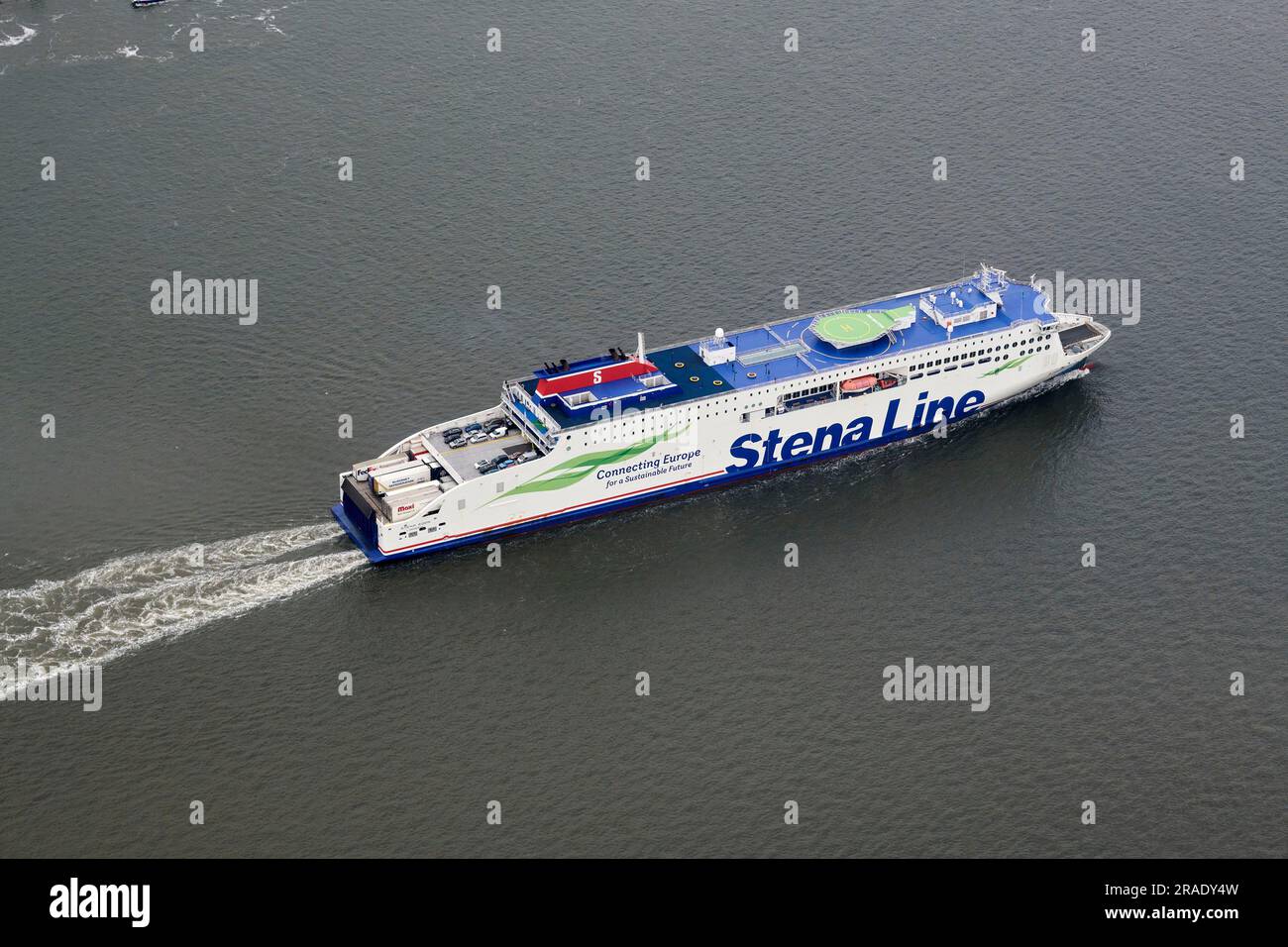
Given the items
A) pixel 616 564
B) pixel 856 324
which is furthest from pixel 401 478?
pixel 856 324

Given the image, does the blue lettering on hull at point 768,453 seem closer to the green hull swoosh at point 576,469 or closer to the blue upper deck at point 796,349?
the green hull swoosh at point 576,469

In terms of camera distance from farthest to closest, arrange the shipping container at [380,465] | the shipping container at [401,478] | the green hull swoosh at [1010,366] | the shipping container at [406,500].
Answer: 1. the green hull swoosh at [1010,366]
2. the shipping container at [380,465]
3. the shipping container at [401,478]
4. the shipping container at [406,500]

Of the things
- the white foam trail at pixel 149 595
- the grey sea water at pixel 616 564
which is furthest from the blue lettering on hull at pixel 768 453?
the white foam trail at pixel 149 595

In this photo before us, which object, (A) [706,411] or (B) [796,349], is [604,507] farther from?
(B) [796,349]

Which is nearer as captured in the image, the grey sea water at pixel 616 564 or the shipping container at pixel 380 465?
the grey sea water at pixel 616 564

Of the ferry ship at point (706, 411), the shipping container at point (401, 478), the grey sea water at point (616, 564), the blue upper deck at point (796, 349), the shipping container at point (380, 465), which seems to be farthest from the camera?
the blue upper deck at point (796, 349)

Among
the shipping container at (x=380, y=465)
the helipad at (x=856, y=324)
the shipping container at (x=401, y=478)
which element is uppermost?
the helipad at (x=856, y=324)

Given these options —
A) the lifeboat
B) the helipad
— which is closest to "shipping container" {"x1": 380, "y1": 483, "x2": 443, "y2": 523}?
the lifeboat
